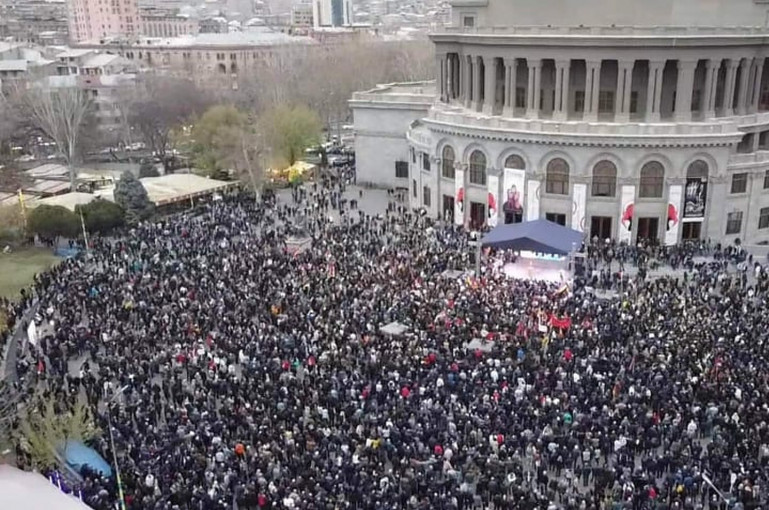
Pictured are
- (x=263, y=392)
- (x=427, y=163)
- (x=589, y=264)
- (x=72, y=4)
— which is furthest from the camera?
(x=72, y=4)

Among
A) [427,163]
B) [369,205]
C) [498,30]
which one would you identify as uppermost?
[498,30]

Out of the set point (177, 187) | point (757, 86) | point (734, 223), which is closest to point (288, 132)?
point (177, 187)

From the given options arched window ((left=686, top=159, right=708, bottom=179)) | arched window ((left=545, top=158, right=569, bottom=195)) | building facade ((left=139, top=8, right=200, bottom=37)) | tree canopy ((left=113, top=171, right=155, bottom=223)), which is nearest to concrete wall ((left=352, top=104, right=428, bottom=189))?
arched window ((left=545, top=158, right=569, bottom=195))

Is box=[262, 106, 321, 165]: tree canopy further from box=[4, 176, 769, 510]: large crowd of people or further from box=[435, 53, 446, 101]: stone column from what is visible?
box=[4, 176, 769, 510]: large crowd of people

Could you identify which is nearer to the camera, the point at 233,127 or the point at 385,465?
the point at 385,465

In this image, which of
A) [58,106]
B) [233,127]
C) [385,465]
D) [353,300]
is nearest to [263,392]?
[385,465]

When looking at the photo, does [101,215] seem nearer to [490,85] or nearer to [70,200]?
[70,200]

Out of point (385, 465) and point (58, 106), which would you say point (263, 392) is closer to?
point (385, 465)
